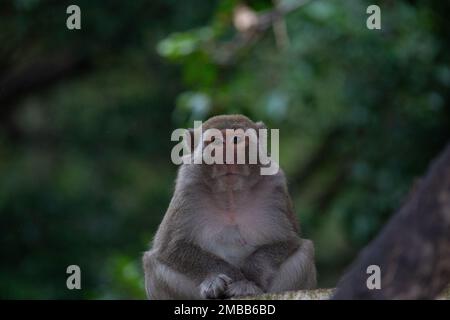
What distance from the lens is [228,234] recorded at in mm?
5438

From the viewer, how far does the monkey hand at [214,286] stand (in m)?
5.01

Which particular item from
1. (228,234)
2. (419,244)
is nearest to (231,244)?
(228,234)

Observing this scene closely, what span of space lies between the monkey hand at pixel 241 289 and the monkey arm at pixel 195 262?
10cm

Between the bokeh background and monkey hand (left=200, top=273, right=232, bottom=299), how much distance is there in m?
3.84

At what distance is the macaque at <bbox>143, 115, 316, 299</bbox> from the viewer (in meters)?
5.29

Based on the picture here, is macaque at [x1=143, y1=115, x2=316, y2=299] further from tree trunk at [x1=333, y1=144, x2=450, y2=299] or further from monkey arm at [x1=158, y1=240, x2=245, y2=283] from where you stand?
tree trunk at [x1=333, y1=144, x2=450, y2=299]

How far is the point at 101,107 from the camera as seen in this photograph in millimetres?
13914

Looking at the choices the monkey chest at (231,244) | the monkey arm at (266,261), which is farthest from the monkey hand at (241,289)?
the monkey chest at (231,244)

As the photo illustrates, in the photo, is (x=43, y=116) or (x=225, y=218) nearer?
(x=225, y=218)

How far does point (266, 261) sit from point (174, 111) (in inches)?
299
